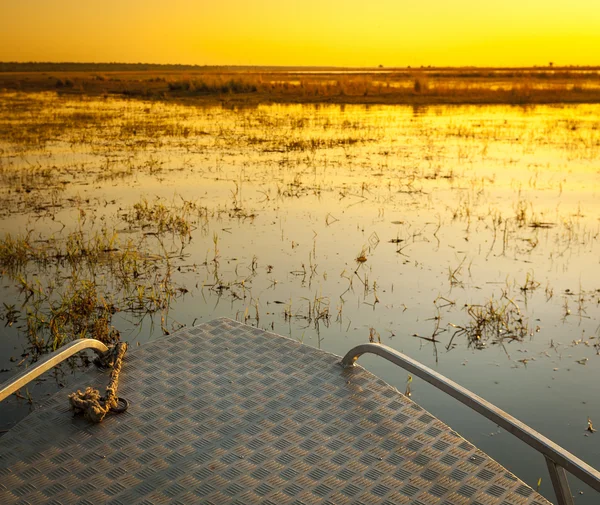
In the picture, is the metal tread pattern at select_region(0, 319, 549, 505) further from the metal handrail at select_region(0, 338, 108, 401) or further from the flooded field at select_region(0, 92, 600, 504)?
the flooded field at select_region(0, 92, 600, 504)

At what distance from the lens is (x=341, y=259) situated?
671 cm

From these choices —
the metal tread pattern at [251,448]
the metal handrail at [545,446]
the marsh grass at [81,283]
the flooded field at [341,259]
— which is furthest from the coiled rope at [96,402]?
the marsh grass at [81,283]

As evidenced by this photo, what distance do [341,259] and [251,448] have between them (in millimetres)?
4078

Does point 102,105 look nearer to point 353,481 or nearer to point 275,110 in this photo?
point 275,110

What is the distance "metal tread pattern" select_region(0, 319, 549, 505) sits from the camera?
2480 mm

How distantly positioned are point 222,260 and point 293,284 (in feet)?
Result: 3.33

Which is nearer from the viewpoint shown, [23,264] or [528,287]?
[528,287]

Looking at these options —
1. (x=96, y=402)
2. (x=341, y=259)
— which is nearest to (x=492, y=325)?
(x=341, y=259)

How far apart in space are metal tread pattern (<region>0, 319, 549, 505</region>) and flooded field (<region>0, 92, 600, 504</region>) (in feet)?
2.86

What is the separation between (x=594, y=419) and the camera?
3.82m

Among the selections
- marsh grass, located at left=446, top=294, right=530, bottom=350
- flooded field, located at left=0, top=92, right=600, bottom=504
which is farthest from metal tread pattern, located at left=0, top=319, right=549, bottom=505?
marsh grass, located at left=446, top=294, right=530, bottom=350

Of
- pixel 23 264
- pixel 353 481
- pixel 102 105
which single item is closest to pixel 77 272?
pixel 23 264

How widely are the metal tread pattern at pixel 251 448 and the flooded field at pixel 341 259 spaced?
34.4 inches

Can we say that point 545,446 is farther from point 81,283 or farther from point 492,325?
point 81,283
